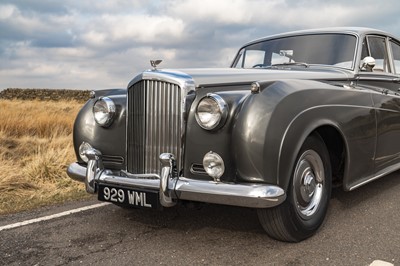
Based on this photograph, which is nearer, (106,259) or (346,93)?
(106,259)

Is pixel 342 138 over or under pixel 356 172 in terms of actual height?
over

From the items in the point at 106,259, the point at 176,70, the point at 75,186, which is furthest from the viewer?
the point at 75,186

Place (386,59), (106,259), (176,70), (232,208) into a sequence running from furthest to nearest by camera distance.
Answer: (386,59), (232,208), (176,70), (106,259)

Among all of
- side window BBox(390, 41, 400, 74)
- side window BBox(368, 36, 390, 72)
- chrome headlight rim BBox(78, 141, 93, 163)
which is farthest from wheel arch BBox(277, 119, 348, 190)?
side window BBox(390, 41, 400, 74)

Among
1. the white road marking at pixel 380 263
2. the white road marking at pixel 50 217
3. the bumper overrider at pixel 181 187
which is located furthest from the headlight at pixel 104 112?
the white road marking at pixel 380 263

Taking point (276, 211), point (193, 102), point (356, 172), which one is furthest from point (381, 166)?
point (193, 102)

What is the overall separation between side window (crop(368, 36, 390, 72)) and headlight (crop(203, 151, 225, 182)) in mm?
2585

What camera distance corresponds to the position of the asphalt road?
9.00 ft

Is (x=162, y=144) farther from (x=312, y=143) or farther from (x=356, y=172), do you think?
(x=356, y=172)

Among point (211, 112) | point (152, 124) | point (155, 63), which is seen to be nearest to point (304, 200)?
point (211, 112)

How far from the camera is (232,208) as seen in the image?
3850 millimetres

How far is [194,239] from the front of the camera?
3.12m

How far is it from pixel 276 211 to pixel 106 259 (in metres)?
1.20

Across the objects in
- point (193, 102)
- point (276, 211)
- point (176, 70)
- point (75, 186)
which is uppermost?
point (176, 70)
